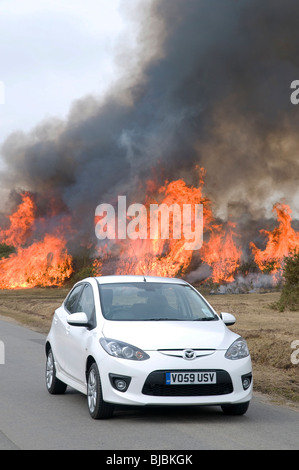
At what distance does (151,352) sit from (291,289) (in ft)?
81.6

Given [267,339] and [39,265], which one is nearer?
[267,339]

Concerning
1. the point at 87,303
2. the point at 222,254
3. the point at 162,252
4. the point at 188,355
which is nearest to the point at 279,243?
the point at 222,254

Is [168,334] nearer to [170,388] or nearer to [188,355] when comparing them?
[188,355]

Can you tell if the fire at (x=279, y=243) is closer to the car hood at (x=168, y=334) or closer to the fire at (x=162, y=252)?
the fire at (x=162, y=252)

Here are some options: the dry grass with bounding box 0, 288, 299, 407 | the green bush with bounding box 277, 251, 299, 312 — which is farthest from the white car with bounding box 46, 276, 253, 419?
the green bush with bounding box 277, 251, 299, 312

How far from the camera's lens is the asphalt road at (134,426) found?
262 inches

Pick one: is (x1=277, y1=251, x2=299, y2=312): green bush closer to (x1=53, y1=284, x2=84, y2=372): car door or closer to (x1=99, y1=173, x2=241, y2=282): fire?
(x1=99, y1=173, x2=241, y2=282): fire

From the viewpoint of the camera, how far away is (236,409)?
8250 millimetres

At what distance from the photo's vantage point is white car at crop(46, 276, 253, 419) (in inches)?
303

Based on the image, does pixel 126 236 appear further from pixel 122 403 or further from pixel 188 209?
pixel 122 403

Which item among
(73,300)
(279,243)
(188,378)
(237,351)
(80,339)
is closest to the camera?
(188,378)

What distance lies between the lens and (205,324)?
28.2 feet
